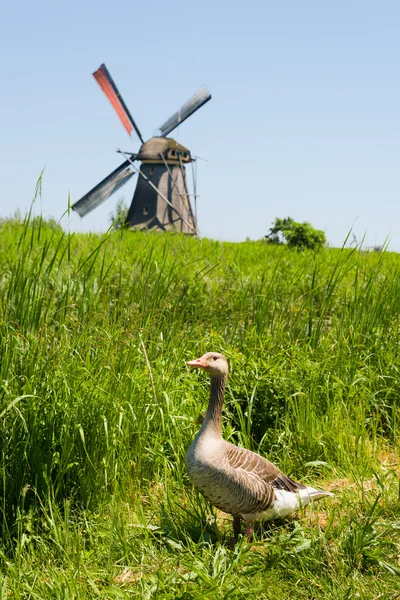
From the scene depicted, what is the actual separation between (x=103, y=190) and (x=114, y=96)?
4.31 metres

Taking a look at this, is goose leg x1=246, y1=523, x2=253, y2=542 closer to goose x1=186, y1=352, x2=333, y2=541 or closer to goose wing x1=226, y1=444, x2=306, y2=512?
goose x1=186, y1=352, x2=333, y2=541

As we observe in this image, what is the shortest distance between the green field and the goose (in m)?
0.15

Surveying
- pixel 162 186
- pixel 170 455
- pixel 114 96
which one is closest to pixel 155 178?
pixel 162 186

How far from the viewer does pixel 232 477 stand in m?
3.58

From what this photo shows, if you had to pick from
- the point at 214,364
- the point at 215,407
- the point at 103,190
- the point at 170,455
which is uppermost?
the point at 103,190

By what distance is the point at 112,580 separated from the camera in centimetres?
341

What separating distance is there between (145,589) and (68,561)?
612 mm

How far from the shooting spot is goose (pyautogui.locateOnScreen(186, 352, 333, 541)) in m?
3.58

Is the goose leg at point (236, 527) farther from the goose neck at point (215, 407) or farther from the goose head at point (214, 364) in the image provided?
the goose head at point (214, 364)

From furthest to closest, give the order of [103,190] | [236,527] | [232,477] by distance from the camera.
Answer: [103,190], [236,527], [232,477]

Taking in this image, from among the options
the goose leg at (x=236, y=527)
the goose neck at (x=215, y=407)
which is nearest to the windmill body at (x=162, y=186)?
the goose neck at (x=215, y=407)

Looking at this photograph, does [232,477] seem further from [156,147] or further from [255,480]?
[156,147]

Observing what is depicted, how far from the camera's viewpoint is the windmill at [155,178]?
2830cm

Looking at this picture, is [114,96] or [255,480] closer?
[255,480]
